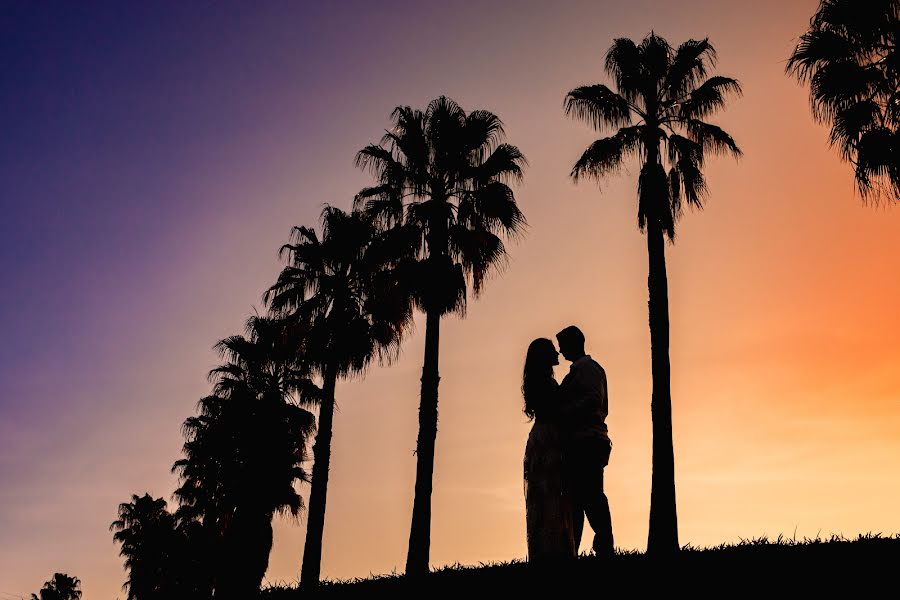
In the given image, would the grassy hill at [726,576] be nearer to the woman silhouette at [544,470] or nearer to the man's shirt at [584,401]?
the woman silhouette at [544,470]

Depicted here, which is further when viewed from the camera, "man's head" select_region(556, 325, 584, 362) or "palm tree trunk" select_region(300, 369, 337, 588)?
"palm tree trunk" select_region(300, 369, 337, 588)

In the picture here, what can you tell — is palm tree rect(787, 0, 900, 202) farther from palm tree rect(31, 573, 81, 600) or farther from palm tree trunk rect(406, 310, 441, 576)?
palm tree rect(31, 573, 81, 600)

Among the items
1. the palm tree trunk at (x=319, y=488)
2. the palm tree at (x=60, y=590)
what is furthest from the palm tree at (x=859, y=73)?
the palm tree at (x=60, y=590)

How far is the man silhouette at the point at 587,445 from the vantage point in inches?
355

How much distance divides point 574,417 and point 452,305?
584 inches

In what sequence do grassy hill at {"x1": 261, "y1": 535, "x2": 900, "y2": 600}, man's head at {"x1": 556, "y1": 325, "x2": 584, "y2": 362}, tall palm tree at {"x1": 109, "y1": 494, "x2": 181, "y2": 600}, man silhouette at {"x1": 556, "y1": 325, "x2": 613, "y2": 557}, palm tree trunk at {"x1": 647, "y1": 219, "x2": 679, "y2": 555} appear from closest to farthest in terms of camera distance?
grassy hill at {"x1": 261, "y1": 535, "x2": 900, "y2": 600} < man silhouette at {"x1": 556, "y1": 325, "x2": 613, "y2": 557} < man's head at {"x1": 556, "y1": 325, "x2": 584, "y2": 362} < palm tree trunk at {"x1": 647, "y1": 219, "x2": 679, "y2": 555} < tall palm tree at {"x1": 109, "y1": 494, "x2": 181, "y2": 600}

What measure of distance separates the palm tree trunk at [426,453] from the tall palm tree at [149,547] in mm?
17366

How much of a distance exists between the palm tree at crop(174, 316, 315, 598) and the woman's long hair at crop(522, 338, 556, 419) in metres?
20.7

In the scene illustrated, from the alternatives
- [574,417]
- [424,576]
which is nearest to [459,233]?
[424,576]

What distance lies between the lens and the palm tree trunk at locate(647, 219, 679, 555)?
1867cm

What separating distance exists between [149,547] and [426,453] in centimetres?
3296

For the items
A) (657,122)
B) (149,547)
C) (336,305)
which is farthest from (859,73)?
(149,547)

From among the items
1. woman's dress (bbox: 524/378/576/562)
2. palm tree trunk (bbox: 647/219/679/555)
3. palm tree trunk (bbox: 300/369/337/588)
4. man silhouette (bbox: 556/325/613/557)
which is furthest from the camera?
palm tree trunk (bbox: 300/369/337/588)

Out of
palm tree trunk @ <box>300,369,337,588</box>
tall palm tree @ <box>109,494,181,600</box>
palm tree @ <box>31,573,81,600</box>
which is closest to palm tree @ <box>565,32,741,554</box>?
palm tree trunk @ <box>300,369,337,588</box>
